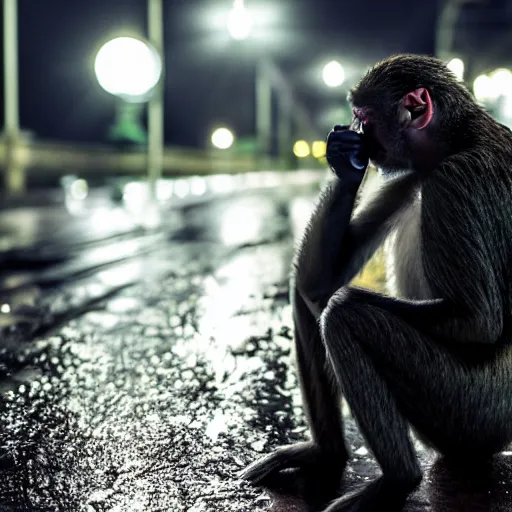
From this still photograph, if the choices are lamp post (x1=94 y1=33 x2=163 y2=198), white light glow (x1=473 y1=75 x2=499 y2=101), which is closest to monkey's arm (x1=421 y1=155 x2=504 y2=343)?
lamp post (x1=94 y1=33 x2=163 y2=198)

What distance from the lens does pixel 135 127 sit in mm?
18391

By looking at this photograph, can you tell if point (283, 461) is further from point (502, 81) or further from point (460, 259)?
point (502, 81)

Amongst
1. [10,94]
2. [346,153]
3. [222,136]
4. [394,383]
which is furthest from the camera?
[222,136]

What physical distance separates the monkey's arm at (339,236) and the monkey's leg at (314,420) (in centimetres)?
8

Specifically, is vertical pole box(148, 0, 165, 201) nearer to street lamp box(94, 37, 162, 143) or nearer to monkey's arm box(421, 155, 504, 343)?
street lamp box(94, 37, 162, 143)

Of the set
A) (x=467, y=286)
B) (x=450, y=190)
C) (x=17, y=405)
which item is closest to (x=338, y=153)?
(x=450, y=190)

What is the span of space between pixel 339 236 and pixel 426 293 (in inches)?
13.2

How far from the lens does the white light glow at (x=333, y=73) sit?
77.4 feet

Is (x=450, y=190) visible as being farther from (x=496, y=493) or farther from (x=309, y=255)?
(x=496, y=493)

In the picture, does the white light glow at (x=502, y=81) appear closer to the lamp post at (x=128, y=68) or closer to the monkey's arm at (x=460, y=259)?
the lamp post at (x=128, y=68)

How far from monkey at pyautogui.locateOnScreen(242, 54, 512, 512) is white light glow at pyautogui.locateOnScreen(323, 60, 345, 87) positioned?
21.9 m

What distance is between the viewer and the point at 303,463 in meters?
2.51

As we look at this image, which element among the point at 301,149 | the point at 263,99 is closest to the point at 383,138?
the point at 263,99

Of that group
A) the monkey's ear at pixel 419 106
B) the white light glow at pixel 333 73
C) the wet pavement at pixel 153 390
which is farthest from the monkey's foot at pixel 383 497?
the white light glow at pixel 333 73
